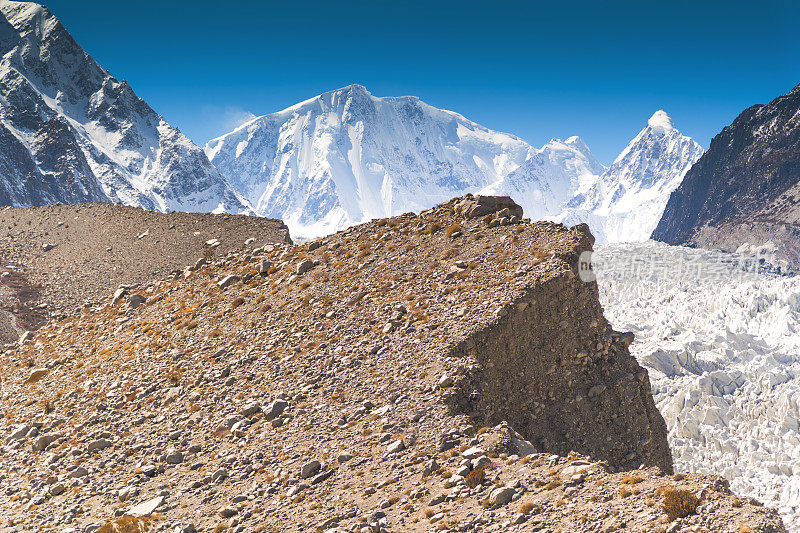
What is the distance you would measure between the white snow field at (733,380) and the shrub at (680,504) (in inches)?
4269

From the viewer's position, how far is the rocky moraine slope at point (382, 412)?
11672 millimetres

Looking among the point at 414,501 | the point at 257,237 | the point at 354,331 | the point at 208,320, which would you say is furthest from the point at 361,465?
the point at 257,237

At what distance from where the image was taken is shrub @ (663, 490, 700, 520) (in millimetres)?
9531

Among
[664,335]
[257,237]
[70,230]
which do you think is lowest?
[664,335]

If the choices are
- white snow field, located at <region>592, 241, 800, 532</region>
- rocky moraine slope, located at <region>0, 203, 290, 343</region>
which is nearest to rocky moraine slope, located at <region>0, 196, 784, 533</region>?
rocky moraine slope, located at <region>0, 203, 290, 343</region>

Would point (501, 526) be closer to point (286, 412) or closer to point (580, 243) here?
point (286, 412)

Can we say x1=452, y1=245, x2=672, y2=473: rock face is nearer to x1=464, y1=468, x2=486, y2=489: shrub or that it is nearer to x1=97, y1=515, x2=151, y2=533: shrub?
x1=464, y1=468, x2=486, y2=489: shrub

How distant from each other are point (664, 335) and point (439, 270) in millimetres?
164261

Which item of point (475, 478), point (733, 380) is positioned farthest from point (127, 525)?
point (733, 380)

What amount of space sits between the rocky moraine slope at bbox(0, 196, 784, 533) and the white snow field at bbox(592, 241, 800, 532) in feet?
338

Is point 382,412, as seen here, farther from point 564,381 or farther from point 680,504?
point 680,504

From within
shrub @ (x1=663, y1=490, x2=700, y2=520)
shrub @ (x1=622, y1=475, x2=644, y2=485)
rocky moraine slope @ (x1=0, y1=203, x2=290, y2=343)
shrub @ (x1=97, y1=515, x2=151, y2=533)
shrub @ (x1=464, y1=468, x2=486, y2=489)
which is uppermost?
rocky moraine slope @ (x1=0, y1=203, x2=290, y2=343)

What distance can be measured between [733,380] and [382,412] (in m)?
150

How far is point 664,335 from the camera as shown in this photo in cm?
16750
